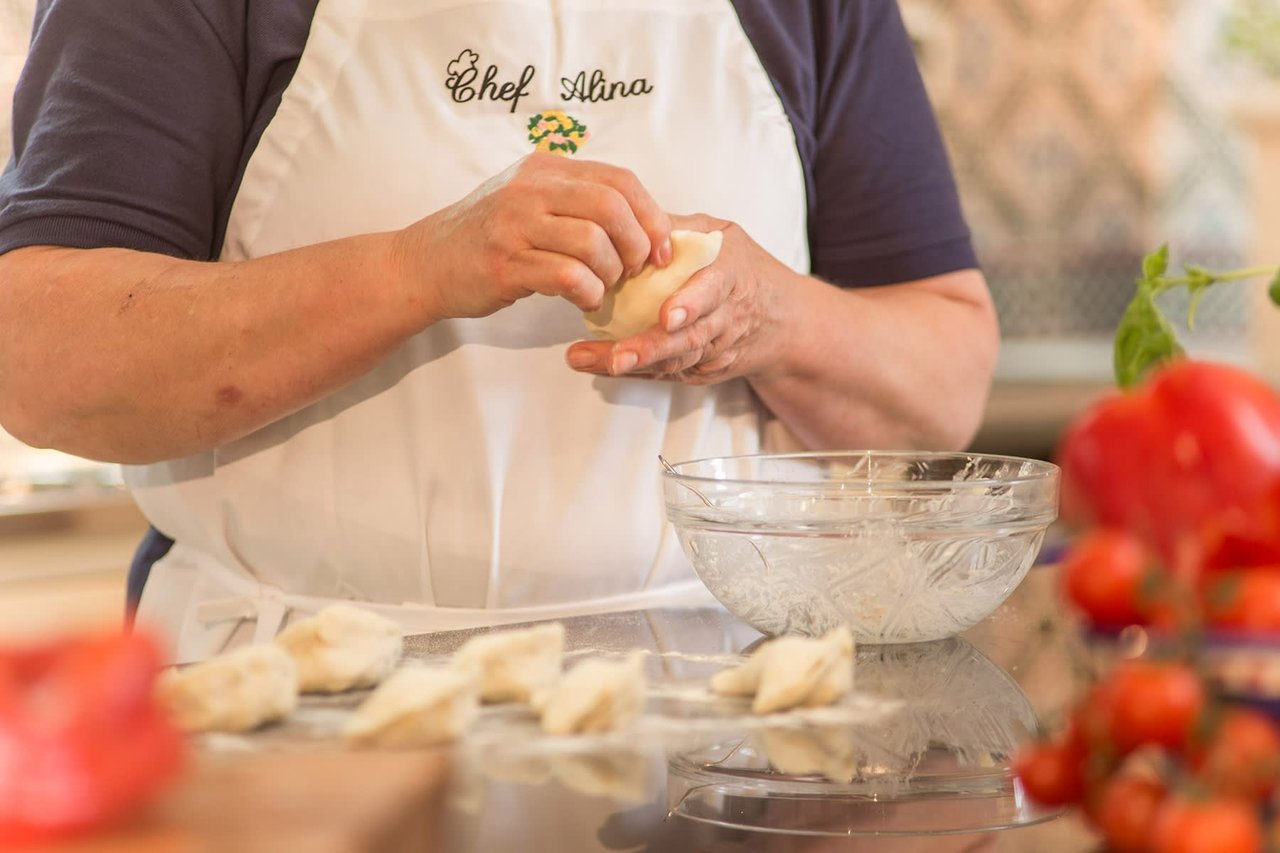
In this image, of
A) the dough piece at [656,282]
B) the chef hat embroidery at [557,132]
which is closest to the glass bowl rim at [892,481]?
the dough piece at [656,282]

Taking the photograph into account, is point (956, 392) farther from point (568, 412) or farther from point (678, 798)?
point (678, 798)

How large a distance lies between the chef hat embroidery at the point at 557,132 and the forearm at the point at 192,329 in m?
0.20

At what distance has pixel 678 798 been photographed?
1.84 feet

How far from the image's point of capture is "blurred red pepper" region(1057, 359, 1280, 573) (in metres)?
0.40

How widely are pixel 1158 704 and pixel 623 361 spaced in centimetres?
59

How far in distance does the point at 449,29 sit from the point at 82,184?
1.03 ft

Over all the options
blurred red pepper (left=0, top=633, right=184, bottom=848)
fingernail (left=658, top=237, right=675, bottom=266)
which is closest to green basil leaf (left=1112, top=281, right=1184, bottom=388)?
fingernail (left=658, top=237, right=675, bottom=266)

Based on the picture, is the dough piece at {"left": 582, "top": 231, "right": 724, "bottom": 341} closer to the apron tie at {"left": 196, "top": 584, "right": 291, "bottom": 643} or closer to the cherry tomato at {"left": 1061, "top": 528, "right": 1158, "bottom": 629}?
the apron tie at {"left": 196, "top": 584, "right": 291, "bottom": 643}

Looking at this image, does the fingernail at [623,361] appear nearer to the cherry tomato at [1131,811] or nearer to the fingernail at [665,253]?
the fingernail at [665,253]

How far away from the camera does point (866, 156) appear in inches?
48.8

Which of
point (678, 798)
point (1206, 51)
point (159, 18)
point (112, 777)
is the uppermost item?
point (1206, 51)

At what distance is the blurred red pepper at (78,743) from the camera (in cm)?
33

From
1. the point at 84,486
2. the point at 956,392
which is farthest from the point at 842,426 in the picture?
the point at 84,486

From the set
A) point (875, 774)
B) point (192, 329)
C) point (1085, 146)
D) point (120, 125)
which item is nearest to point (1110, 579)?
point (875, 774)
